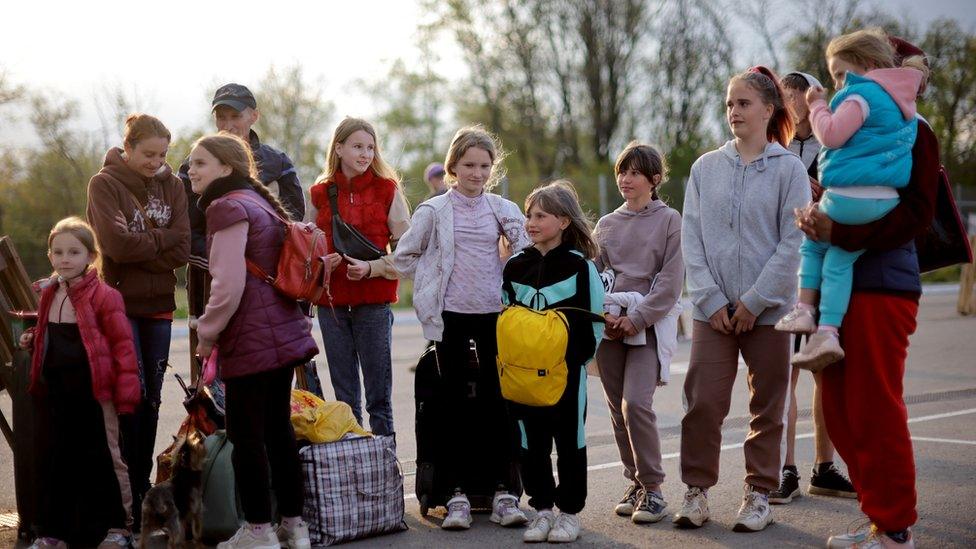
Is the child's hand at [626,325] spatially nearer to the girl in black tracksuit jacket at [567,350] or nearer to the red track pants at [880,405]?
the girl in black tracksuit jacket at [567,350]

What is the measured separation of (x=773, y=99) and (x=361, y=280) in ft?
8.01

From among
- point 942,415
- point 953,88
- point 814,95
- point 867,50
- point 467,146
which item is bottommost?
point 942,415

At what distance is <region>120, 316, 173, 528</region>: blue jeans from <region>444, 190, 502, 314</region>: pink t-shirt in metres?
1.49

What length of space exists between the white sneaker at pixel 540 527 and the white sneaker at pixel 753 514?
0.92 metres

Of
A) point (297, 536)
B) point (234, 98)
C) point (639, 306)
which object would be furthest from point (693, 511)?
point (234, 98)

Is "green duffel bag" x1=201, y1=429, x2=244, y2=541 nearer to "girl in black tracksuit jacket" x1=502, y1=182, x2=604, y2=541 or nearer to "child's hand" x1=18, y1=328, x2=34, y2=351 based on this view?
"child's hand" x1=18, y1=328, x2=34, y2=351

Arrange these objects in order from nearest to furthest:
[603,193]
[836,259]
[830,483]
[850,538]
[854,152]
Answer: [854,152]
[836,259]
[850,538]
[830,483]
[603,193]

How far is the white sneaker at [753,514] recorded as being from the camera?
17.4 feet

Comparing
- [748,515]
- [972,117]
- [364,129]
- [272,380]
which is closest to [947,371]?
[748,515]

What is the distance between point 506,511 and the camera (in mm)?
5570

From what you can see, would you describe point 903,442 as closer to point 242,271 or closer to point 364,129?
point 242,271

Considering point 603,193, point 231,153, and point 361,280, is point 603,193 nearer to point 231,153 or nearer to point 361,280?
point 361,280

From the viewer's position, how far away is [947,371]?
11.6 meters

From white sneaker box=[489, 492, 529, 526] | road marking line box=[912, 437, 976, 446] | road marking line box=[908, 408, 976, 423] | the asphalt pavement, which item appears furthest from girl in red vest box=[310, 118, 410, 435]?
A: road marking line box=[908, 408, 976, 423]
